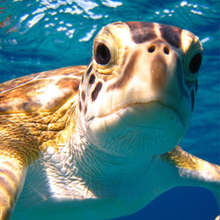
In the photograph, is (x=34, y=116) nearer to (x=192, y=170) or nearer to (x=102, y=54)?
(x=102, y=54)

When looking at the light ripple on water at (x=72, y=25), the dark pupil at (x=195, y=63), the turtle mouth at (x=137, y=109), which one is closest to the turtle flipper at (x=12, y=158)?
the turtle mouth at (x=137, y=109)

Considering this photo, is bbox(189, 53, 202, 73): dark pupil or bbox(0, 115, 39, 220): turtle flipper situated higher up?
bbox(189, 53, 202, 73): dark pupil

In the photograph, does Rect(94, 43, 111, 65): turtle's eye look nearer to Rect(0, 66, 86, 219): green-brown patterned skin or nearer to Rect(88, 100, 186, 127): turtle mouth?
Rect(88, 100, 186, 127): turtle mouth

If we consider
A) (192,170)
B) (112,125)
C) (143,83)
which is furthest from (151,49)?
(192,170)

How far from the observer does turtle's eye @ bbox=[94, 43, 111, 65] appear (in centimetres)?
133

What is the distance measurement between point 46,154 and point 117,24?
1.40 m

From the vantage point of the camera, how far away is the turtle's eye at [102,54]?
4.38 feet

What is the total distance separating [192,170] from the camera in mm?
2965

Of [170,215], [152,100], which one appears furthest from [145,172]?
[170,215]

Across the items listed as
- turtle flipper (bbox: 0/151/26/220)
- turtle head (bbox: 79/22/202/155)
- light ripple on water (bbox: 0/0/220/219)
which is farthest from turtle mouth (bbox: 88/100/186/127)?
light ripple on water (bbox: 0/0/220/219)

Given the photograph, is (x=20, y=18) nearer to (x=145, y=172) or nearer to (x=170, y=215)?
(x=145, y=172)

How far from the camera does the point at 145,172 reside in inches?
94.7

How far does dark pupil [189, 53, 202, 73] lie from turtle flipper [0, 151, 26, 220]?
136 centimetres

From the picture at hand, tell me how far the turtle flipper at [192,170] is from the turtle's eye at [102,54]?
174cm
